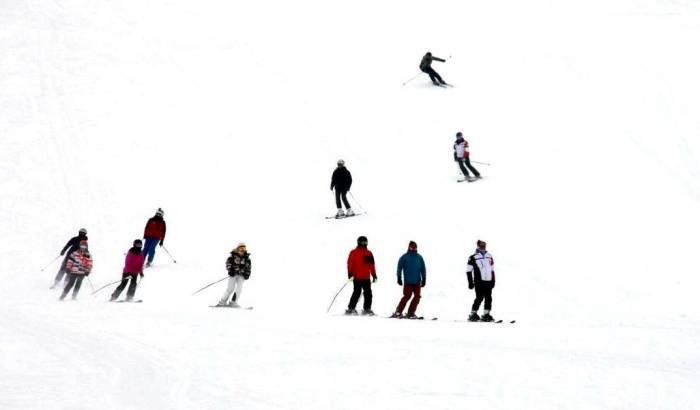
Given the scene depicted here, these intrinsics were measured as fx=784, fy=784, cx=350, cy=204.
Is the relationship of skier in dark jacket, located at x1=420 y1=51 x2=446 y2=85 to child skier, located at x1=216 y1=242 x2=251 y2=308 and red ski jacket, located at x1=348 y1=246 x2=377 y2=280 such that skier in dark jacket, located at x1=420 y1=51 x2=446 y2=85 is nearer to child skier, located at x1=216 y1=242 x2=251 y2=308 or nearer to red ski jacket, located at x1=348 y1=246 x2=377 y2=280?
child skier, located at x1=216 y1=242 x2=251 y2=308

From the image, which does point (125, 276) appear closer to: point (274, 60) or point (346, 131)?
point (346, 131)

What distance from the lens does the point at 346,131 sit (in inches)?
1037

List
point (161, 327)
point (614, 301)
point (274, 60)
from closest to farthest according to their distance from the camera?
point (161, 327) < point (614, 301) < point (274, 60)

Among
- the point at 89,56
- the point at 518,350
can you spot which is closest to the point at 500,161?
the point at 518,350

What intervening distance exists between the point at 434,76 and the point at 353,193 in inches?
359

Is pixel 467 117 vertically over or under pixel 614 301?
over

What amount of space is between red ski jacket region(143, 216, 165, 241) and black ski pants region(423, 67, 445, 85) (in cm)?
1347

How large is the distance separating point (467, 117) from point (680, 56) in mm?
8757

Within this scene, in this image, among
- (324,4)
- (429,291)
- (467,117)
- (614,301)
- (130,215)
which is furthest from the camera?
(324,4)

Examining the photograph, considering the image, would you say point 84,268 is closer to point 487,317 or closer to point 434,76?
point 487,317

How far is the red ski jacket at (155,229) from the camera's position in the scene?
59.4 feet

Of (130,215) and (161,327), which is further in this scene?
(130,215)

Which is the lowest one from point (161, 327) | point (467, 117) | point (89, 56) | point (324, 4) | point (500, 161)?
point (161, 327)

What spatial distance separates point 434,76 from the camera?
28844mm
